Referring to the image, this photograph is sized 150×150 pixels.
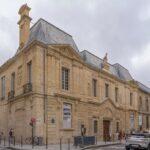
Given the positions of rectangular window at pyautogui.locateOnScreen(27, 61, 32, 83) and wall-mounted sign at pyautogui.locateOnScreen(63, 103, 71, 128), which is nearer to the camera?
rectangular window at pyautogui.locateOnScreen(27, 61, 32, 83)

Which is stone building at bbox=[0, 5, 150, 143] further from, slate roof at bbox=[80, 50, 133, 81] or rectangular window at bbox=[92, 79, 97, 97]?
slate roof at bbox=[80, 50, 133, 81]

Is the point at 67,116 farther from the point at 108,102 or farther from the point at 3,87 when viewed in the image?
the point at 3,87

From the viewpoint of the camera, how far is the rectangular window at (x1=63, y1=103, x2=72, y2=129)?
111 ft

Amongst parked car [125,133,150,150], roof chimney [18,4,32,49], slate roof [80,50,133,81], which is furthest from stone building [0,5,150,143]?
parked car [125,133,150,150]

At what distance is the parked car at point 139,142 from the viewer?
24953 mm

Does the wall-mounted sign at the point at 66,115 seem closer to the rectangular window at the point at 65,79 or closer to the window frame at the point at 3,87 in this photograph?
the rectangular window at the point at 65,79

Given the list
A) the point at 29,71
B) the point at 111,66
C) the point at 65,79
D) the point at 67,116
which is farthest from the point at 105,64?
the point at 29,71

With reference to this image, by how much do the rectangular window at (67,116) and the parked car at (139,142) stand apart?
30.3 feet

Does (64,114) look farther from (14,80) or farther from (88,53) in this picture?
(88,53)

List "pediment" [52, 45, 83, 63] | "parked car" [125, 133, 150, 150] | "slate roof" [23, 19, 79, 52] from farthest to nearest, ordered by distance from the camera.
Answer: "pediment" [52, 45, 83, 63]
"slate roof" [23, 19, 79, 52]
"parked car" [125, 133, 150, 150]

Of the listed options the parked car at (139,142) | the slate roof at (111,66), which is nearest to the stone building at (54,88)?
the slate roof at (111,66)

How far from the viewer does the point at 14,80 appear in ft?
122

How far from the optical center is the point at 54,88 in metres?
32.8

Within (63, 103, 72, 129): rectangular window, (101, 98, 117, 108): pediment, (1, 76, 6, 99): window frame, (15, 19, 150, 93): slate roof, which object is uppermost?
(15, 19, 150, 93): slate roof
